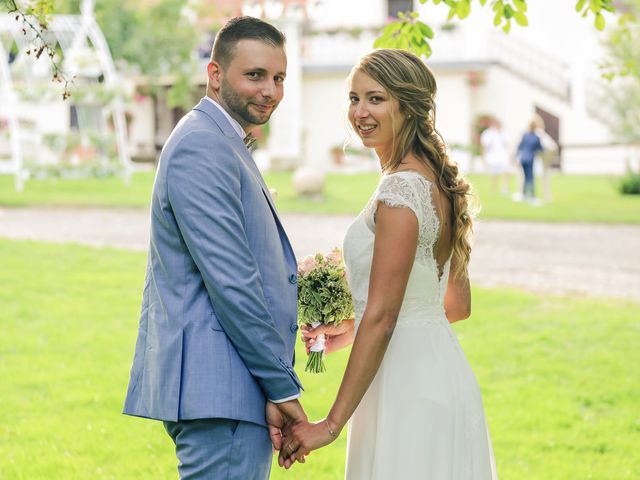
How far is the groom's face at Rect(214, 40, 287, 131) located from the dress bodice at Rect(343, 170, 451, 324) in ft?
1.57

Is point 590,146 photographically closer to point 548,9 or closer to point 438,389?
point 548,9

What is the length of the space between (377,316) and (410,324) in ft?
0.86

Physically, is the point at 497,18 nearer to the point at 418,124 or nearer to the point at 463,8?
the point at 463,8

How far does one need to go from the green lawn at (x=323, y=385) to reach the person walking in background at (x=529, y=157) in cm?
1209

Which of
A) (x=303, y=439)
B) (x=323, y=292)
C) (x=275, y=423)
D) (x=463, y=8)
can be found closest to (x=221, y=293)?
(x=275, y=423)

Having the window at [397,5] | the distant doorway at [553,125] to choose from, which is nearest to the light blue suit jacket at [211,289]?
the distant doorway at [553,125]

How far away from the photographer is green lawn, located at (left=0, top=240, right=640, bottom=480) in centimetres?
550

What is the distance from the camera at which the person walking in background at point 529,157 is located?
22625mm

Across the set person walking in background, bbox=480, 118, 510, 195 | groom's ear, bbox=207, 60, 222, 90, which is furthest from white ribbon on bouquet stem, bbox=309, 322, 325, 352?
person walking in background, bbox=480, 118, 510, 195

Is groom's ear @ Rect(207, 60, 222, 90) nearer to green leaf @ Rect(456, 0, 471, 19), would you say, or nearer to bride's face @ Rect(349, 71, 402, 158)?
bride's face @ Rect(349, 71, 402, 158)

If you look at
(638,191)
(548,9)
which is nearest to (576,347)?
(638,191)

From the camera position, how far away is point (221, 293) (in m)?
2.82

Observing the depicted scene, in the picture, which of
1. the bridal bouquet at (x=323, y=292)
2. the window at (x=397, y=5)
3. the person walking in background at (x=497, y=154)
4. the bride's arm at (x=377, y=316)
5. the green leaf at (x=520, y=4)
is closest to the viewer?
the bride's arm at (x=377, y=316)

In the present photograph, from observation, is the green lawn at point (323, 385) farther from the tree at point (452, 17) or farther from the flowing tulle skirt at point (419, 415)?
the tree at point (452, 17)
